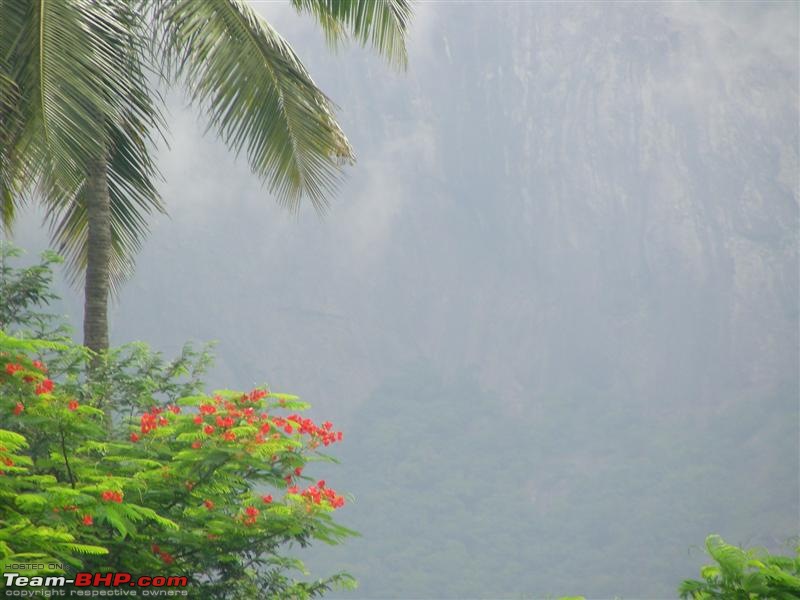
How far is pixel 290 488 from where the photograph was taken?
25.1 feet

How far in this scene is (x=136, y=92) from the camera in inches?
415

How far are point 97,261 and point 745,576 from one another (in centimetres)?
684

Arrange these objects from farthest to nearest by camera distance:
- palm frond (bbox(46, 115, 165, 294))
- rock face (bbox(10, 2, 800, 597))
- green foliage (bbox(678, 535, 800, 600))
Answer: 1. rock face (bbox(10, 2, 800, 597))
2. palm frond (bbox(46, 115, 165, 294))
3. green foliage (bbox(678, 535, 800, 600))

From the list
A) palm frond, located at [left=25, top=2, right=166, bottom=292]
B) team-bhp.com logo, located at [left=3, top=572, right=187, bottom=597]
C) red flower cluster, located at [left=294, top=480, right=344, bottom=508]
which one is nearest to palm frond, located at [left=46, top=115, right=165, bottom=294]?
palm frond, located at [left=25, top=2, right=166, bottom=292]

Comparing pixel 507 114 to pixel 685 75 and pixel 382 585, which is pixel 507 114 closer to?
pixel 685 75

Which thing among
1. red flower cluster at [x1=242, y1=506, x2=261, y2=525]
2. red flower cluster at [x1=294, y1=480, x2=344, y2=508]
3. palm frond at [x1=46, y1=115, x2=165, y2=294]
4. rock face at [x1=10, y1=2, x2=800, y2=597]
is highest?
rock face at [x1=10, y1=2, x2=800, y2=597]

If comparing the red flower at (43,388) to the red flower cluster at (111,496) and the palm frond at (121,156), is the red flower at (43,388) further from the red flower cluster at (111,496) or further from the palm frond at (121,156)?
the palm frond at (121,156)

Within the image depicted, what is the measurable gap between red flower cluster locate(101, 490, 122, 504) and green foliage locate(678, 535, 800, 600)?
9.92 ft

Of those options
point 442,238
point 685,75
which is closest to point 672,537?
point 442,238

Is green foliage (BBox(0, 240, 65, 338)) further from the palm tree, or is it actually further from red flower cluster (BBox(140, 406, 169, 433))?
red flower cluster (BBox(140, 406, 169, 433))

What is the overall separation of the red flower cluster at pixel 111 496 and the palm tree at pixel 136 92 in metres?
2.65

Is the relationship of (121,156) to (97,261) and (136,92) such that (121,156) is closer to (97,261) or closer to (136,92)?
(136,92)

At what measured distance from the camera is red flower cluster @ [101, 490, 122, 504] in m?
→ 6.01

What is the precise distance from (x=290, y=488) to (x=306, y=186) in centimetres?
335
